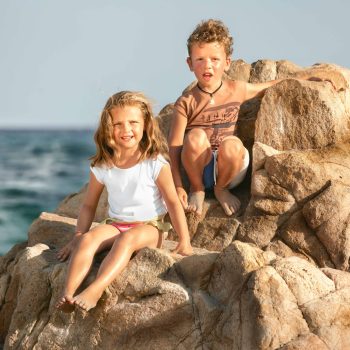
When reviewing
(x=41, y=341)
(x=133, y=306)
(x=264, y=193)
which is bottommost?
(x=41, y=341)

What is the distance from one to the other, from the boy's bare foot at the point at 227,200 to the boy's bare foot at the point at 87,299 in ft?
5.40

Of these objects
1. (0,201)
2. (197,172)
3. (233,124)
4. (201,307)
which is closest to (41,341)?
(201,307)

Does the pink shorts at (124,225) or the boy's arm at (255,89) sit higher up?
the boy's arm at (255,89)

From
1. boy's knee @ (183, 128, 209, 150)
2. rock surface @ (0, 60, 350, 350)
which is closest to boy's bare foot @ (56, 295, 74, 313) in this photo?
rock surface @ (0, 60, 350, 350)

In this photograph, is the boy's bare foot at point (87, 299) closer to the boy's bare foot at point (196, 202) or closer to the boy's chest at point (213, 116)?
the boy's bare foot at point (196, 202)

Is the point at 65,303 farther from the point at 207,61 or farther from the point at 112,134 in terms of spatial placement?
the point at 207,61

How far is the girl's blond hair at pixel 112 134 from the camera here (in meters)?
5.79

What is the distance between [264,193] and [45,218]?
181cm

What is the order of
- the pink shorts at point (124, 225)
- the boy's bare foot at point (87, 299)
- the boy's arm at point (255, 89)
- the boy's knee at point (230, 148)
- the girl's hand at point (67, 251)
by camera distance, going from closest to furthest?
the boy's bare foot at point (87, 299)
the pink shorts at point (124, 225)
the girl's hand at point (67, 251)
the boy's knee at point (230, 148)
the boy's arm at point (255, 89)

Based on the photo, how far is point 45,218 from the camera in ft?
22.4

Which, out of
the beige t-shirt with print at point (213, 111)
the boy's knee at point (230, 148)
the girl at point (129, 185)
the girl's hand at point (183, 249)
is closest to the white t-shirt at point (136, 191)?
the girl at point (129, 185)

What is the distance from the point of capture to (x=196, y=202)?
6555 mm

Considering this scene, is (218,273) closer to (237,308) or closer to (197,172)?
(237,308)

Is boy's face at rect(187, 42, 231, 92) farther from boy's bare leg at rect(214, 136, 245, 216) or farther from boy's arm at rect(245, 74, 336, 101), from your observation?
boy's bare leg at rect(214, 136, 245, 216)
